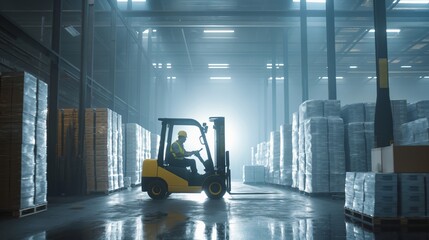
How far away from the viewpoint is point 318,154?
10398 millimetres

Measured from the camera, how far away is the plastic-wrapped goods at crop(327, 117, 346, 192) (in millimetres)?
10312

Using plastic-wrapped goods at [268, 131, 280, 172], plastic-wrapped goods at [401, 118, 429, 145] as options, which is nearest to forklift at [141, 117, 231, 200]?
plastic-wrapped goods at [401, 118, 429, 145]

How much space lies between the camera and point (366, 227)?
539cm

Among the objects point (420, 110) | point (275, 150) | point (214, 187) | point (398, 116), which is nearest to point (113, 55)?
point (275, 150)

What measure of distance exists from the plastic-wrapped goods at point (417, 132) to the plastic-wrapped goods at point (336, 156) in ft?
6.18

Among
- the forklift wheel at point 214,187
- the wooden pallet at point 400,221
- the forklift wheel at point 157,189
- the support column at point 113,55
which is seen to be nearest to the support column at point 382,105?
the wooden pallet at point 400,221

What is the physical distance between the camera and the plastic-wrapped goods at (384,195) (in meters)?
5.54

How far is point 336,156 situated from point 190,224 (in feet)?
19.3

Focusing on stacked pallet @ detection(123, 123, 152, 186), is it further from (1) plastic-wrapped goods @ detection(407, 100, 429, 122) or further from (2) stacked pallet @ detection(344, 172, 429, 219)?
(2) stacked pallet @ detection(344, 172, 429, 219)

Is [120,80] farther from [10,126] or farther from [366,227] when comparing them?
[366,227]

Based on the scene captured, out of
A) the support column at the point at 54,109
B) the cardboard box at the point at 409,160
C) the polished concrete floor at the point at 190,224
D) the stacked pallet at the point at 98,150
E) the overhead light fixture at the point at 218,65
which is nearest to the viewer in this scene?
the polished concrete floor at the point at 190,224

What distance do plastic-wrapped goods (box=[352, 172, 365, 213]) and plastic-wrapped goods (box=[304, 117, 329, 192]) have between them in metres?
4.10

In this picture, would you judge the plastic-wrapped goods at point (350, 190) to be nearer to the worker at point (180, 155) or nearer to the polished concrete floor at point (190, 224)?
the polished concrete floor at point (190, 224)

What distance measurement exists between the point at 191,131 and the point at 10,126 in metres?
23.0
